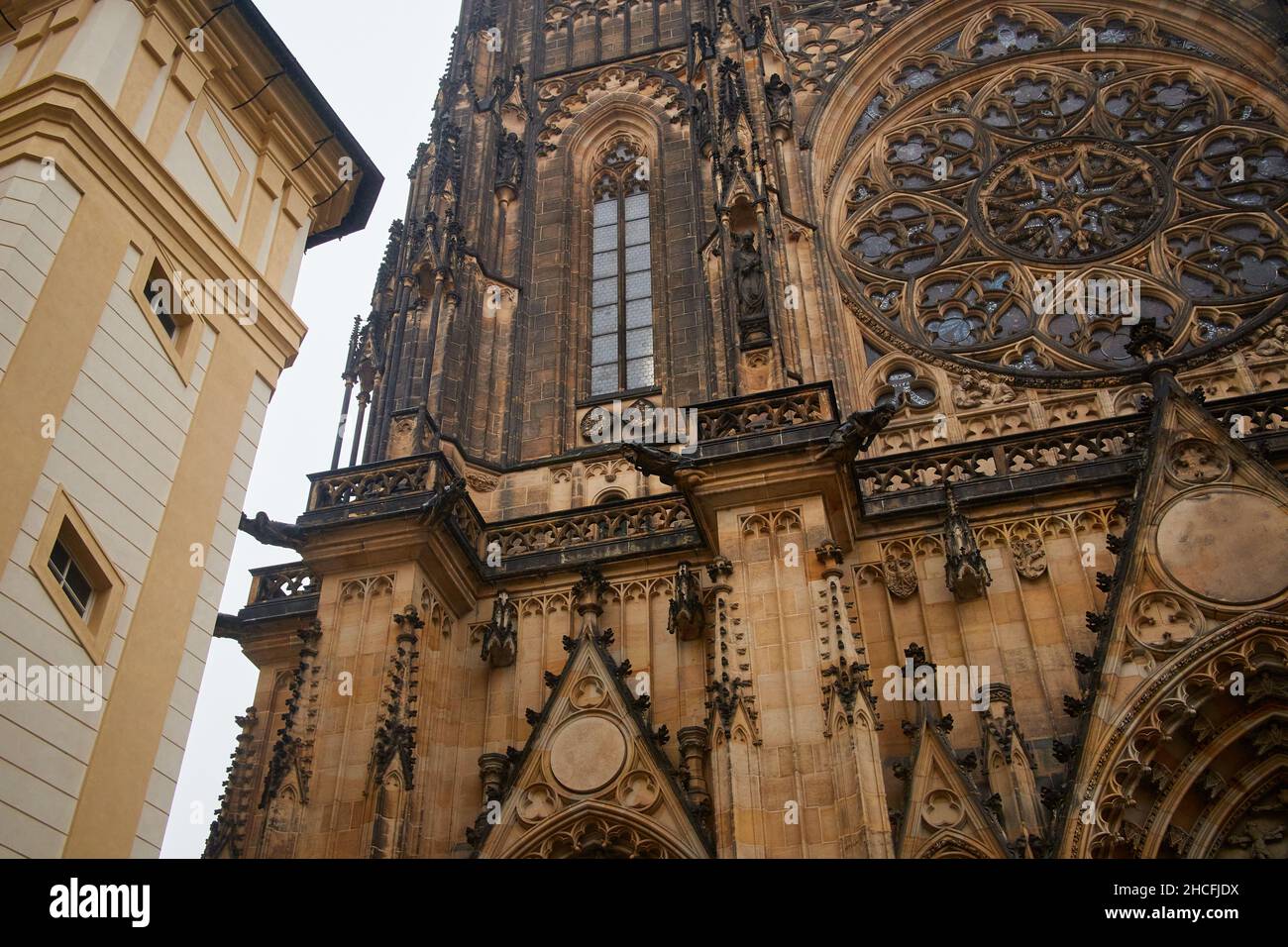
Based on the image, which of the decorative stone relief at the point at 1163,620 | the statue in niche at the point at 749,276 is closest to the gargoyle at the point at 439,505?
the statue in niche at the point at 749,276

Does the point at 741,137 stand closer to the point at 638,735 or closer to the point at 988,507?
the point at 988,507

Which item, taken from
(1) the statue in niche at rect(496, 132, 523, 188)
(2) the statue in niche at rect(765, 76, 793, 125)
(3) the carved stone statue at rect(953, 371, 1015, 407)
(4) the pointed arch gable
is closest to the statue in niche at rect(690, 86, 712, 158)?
(2) the statue in niche at rect(765, 76, 793, 125)

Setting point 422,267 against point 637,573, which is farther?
point 422,267

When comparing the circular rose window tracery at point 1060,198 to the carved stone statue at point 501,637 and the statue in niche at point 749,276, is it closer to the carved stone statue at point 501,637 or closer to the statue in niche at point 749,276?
Answer: the statue in niche at point 749,276

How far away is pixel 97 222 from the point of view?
10.4m

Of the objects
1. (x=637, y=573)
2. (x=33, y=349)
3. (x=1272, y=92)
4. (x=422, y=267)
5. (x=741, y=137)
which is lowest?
(x=33, y=349)

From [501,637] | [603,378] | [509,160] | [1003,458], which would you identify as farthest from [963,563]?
[509,160]

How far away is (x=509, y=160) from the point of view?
20281mm

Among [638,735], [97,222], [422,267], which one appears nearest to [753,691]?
[638,735]

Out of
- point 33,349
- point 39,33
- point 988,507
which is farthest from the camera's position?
point 988,507

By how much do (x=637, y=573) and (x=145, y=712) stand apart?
6.48 meters

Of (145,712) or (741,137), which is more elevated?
(741,137)

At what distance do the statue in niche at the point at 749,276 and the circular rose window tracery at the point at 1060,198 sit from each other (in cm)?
243

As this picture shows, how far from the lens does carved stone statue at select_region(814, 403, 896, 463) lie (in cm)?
1296
